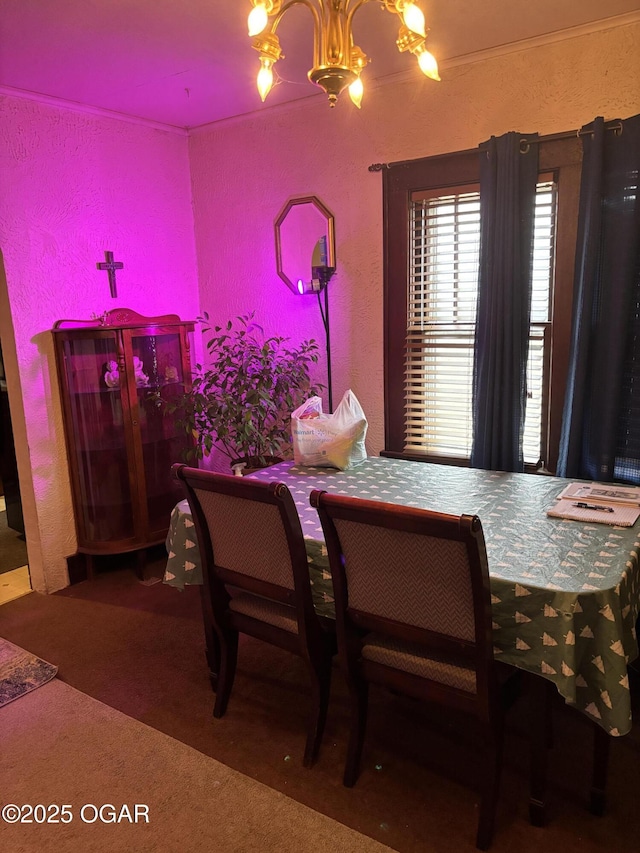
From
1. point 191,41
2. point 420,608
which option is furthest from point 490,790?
point 191,41

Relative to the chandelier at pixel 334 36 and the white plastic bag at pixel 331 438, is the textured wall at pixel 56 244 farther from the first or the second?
the chandelier at pixel 334 36

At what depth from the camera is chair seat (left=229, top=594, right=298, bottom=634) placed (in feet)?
6.58

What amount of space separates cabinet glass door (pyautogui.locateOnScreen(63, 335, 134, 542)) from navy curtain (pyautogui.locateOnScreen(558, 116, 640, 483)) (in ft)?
7.38

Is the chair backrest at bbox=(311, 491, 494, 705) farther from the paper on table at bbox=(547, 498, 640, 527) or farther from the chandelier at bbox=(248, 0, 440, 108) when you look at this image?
the chandelier at bbox=(248, 0, 440, 108)

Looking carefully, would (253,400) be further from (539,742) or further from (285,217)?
(539,742)

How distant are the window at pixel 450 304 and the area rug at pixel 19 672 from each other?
76.0 inches

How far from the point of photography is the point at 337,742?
2092 millimetres

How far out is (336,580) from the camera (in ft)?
5.80

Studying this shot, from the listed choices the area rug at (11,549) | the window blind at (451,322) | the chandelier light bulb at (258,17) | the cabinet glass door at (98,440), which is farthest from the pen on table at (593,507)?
the area rug at (11,549)

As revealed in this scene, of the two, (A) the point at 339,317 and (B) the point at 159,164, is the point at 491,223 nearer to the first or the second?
(A) the point at 339,317

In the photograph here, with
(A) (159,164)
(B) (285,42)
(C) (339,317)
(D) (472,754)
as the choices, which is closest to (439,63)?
(B) (285,42)

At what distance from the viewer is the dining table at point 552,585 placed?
1.53 metres

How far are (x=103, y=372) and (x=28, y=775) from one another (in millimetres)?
1952

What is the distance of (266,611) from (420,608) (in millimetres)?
619
